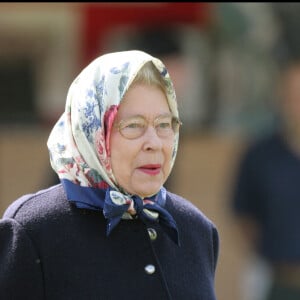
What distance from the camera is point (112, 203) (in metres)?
3.42

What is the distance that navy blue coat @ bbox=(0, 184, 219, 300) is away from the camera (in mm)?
3363

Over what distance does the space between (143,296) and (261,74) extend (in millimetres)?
6095

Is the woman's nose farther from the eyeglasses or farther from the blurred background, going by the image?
the blurred background

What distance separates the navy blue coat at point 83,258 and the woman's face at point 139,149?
0.47 feet

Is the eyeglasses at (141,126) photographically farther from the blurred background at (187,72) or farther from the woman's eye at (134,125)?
the blurred background at (187,72)

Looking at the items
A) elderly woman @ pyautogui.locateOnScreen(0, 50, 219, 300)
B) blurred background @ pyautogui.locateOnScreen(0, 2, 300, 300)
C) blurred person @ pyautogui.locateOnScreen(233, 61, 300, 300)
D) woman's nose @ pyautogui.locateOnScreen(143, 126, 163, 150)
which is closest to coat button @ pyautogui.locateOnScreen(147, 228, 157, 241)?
elderly woman @ pyautogui.locateOnScreen(0, 50, 219, 300)

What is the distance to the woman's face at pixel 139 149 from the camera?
11.3 feet

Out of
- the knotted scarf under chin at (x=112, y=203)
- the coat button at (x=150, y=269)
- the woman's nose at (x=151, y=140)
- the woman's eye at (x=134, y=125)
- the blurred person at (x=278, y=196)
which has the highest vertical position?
the woman's eye at (x=134, y=125)

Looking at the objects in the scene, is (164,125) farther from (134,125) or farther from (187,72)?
(187,72)

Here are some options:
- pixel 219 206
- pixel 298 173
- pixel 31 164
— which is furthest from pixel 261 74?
pixel 298 173

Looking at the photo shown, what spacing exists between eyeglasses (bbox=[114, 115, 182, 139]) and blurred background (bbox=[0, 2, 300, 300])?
3.83 meters

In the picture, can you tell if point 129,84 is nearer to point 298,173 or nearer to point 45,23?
point 298,173

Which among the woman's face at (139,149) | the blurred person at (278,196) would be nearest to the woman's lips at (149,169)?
the woman's face at (139,149)

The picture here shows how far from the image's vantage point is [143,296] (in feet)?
11.3
